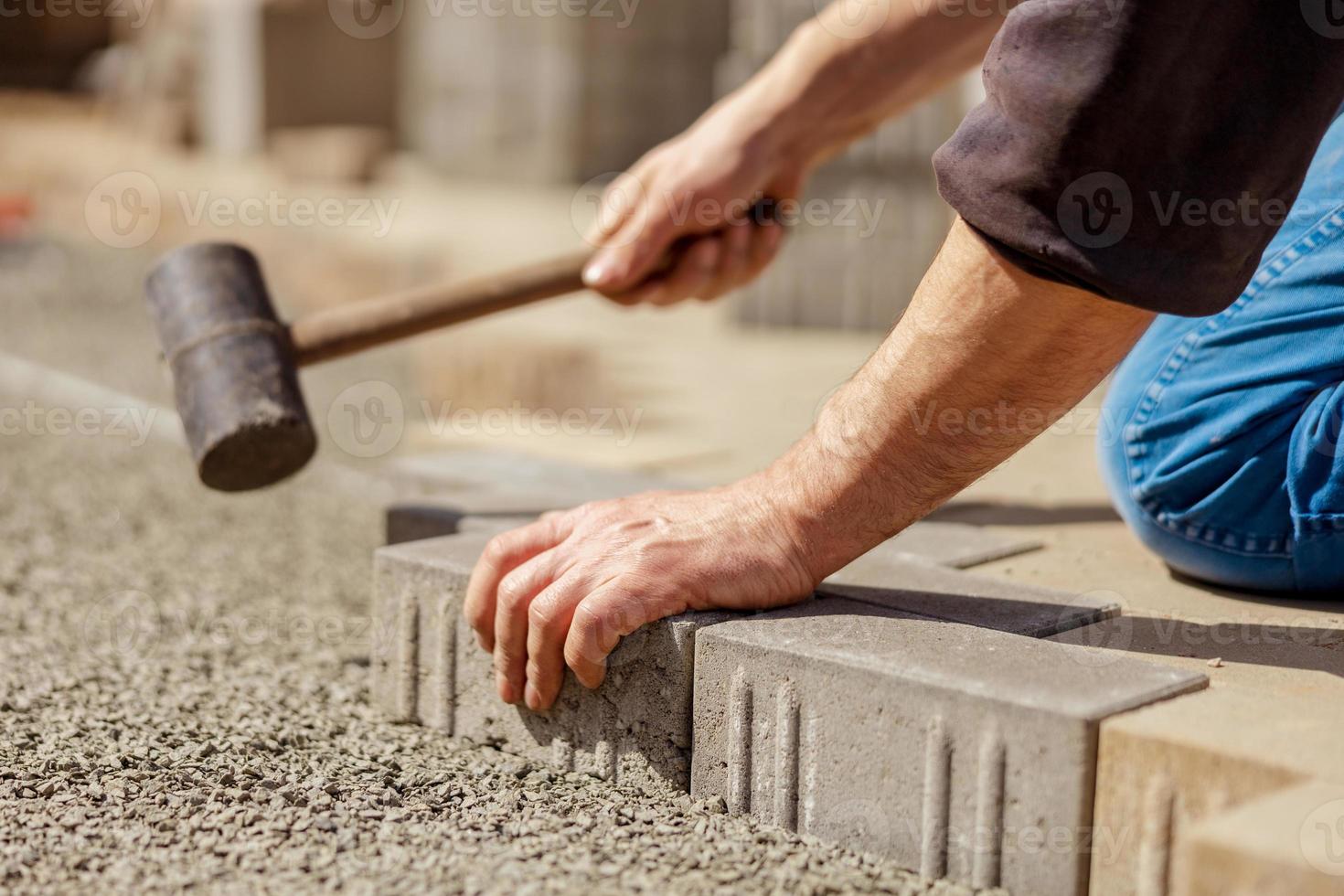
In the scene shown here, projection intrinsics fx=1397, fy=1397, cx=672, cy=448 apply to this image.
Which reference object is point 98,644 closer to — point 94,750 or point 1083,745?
point 94,750

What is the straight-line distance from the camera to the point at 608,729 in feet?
6.20

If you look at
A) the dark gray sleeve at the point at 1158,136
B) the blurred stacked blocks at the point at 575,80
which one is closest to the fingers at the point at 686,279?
the dark gray sleeve at the point at 1158,136

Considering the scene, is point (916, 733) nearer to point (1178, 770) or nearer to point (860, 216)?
point (1178, 770)

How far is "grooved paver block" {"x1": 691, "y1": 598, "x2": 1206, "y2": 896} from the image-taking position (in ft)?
4.83

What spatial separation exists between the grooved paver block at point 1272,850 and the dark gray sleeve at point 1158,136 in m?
0.51

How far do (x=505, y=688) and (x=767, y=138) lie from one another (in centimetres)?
133

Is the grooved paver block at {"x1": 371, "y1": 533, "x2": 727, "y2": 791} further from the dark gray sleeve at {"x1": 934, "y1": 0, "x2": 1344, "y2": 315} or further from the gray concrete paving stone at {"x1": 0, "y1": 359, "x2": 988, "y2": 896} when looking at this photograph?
the dark gray sleeve at {"x1": 934, "y1": 0, "x2": 1344, "y2": 315}

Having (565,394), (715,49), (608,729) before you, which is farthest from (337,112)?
(608,729)

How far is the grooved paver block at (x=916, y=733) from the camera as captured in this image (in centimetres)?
147

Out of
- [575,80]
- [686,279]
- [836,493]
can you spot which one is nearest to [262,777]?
[836,493]

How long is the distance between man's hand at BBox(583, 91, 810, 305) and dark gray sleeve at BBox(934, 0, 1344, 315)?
1.34 m

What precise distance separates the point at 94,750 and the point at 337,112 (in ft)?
35.5

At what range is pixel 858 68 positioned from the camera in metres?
2.72

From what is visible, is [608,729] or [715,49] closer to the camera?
[608,729]
